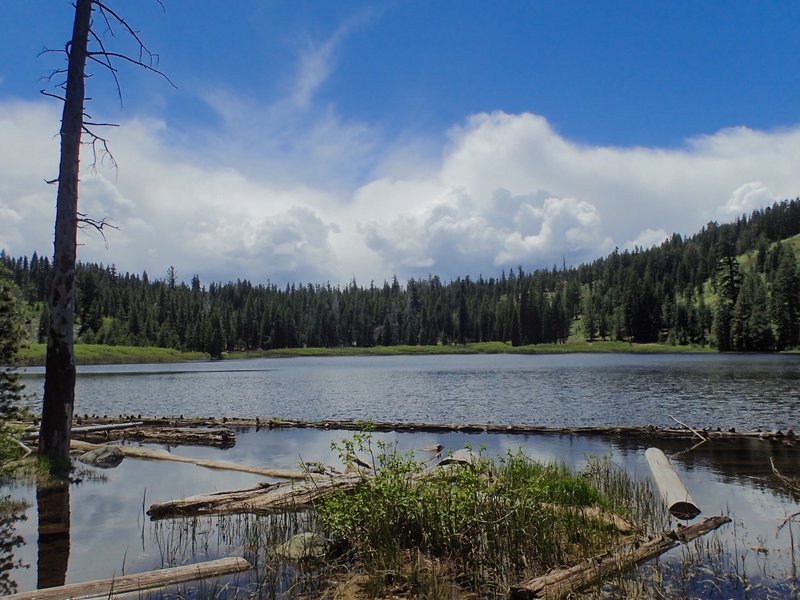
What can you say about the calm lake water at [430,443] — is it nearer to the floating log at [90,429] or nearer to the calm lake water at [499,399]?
the calm lake water at [499,399]

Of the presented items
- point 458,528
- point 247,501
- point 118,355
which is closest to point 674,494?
point 458,528

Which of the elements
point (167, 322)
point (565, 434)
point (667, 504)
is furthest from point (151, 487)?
point (167, 322)

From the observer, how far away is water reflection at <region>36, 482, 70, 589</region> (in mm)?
8172

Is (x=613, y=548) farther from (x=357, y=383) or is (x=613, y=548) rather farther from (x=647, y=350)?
(x=647, y=350)

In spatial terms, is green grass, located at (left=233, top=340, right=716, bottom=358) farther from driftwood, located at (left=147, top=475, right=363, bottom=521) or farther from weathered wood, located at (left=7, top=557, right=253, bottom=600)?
weathered wood, located at (left=7, top=557, right=253, bottom=600)

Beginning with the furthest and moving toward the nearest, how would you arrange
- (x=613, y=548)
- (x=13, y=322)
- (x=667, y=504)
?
(x=13, y=322), (x=667, y=504), (x=613, y=548)

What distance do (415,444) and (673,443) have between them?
10994mm

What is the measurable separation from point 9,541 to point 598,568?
9.67m

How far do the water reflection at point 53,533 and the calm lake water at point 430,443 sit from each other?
0.05 m

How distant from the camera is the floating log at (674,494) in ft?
42.1

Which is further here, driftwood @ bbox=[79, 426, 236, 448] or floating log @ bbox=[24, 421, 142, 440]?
driftwood @ bbox=[79, 426, 236, 448]

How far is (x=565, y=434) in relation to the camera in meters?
26.6

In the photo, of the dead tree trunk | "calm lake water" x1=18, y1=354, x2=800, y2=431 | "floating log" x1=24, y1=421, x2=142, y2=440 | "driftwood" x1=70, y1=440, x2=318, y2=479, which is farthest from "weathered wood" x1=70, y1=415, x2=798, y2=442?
the dead tree trunk

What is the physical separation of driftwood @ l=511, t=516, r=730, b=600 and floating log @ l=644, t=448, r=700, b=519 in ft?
5.93
